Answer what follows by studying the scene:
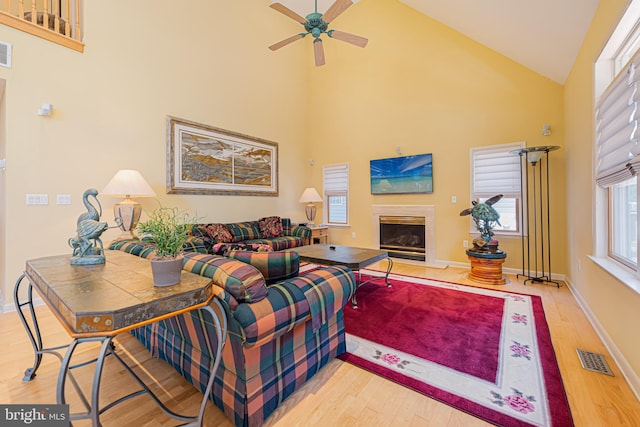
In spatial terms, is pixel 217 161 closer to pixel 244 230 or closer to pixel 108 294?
pixel 244 230

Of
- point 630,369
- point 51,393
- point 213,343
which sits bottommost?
point 51,393

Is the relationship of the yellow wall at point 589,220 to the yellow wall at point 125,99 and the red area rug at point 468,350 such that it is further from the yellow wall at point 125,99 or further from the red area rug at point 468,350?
the yellow wall at point 125,99

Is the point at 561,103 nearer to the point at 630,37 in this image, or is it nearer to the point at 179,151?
the point at 630,37

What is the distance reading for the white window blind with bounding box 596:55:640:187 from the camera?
68.4 inches

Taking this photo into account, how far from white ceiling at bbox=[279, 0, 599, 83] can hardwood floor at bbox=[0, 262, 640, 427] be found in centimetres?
301

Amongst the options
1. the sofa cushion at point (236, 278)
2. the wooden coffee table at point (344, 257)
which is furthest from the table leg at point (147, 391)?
the wooden coffee table at point (344, 257)

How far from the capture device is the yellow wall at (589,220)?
1.81m

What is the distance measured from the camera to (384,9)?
551 centimetres

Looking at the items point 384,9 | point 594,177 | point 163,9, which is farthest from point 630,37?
point 163,9

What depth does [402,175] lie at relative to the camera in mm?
5348

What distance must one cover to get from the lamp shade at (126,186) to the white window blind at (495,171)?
16.5 ft

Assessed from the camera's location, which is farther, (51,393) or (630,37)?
(630,37)

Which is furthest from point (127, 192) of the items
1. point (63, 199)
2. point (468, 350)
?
point (468, 350)

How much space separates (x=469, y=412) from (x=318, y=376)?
893 mm
